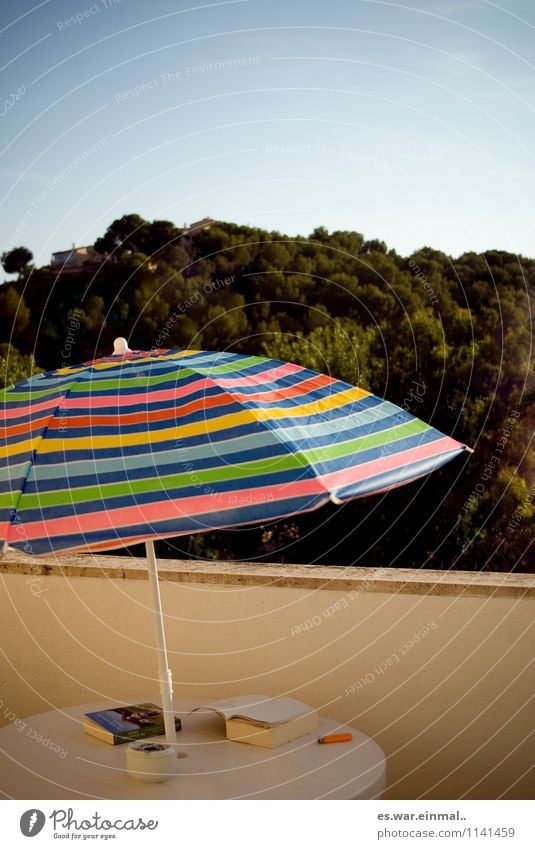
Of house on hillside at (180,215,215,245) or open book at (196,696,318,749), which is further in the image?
house on hillside at (180,215,215,245)

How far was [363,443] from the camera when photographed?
6.34ft

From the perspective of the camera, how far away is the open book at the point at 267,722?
2.06m

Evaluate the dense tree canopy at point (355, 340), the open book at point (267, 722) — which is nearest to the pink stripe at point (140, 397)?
the open book at point (267, 722)

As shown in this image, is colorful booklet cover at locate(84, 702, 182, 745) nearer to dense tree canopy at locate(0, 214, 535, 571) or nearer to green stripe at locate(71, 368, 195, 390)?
green stripe at locate(71, 368, 195, 390)

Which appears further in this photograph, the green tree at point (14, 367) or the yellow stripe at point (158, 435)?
the green tree at point (14, 367)

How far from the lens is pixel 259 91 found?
5.58 metres

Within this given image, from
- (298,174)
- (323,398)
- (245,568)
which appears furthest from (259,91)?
(323,398)

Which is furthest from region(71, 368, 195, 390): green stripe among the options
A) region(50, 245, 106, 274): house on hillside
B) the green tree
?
region(50, 245, 106, 274): house on hillside

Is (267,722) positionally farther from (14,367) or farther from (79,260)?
(79,260)

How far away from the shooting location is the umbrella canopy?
1660mm

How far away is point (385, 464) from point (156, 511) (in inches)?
19.8

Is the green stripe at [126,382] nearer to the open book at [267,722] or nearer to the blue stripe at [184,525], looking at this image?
the blue stripe at [184,525]
